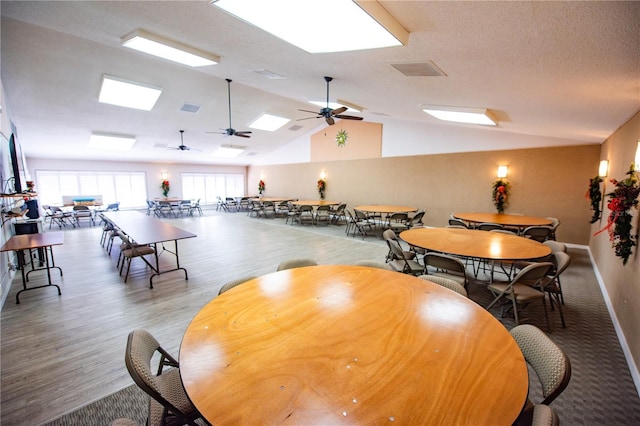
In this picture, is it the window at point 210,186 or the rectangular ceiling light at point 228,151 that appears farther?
the window at point 210,186

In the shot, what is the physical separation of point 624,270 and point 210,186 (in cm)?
1599

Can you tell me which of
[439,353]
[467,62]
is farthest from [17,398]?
[467,62]

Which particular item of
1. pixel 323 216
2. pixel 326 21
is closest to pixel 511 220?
pixel 326 21

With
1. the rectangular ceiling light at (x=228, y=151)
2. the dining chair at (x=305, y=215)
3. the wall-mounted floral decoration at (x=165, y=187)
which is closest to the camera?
the dining chair at (x=305, y=215)

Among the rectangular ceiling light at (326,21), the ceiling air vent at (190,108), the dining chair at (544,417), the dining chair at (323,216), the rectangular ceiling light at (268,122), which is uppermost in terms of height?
the rectangular ceiling light at (268,122)

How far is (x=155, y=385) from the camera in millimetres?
1142

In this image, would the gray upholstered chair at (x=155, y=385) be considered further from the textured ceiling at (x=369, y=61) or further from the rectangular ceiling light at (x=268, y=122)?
the rectangular ceiling light at (x=268, y=122)

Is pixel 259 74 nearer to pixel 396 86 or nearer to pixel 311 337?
pixel 396 86

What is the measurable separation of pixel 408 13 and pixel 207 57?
328cm

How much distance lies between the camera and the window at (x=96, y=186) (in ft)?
34.8

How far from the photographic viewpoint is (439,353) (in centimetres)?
117

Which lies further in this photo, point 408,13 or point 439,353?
point 408,13

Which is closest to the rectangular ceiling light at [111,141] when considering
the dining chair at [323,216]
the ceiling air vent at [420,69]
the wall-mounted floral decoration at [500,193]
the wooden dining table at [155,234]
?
the wooden dining table at [155,234]

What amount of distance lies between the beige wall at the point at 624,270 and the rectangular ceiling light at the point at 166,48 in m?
5.58
